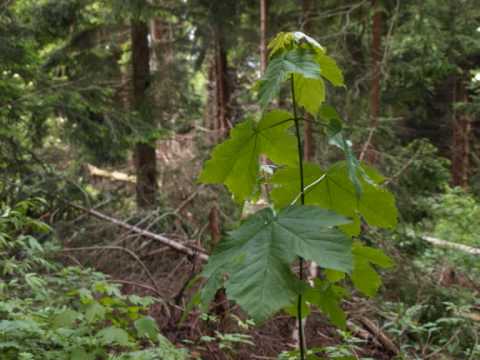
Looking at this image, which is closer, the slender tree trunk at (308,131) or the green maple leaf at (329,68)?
the green maple leaf at (329,68)

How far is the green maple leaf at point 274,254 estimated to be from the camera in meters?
1.06

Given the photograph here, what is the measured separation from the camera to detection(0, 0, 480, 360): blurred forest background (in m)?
4.08

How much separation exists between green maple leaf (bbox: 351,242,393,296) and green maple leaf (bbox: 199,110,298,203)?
1.05ft

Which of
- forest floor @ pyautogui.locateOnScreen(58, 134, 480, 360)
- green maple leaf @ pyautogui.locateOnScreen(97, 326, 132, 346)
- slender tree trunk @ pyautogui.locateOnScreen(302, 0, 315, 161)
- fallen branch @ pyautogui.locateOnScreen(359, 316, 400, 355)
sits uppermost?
slender tree trunk @ pyautogui.locateOnScreen(302, 0, 315, 161)

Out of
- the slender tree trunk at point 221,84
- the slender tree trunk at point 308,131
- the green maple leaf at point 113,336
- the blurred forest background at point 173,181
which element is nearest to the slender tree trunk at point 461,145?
the blurred forest background at point 173,181

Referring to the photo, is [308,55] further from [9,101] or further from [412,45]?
[412,45]

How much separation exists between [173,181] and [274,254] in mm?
7474

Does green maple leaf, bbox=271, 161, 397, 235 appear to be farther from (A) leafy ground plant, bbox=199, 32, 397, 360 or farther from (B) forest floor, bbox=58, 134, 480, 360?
(B) forest floor, bbox=58, 134, 480, 360

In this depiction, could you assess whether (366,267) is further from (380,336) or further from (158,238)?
(158,238)

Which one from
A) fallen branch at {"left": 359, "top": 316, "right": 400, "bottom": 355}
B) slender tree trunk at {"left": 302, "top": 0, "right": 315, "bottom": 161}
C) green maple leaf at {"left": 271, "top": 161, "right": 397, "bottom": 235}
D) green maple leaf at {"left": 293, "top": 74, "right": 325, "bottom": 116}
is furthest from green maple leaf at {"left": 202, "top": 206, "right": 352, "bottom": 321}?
slender tree trunk at {"left": 302, "top": 0, "right": 315, "bottom": 161}

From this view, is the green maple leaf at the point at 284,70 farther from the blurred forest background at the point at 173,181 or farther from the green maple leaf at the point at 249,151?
the blurred forest background at the point at 173,181

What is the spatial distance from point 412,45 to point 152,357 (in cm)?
980

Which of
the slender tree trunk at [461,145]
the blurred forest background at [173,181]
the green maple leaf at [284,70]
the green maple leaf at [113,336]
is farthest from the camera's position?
the slender tree trunk at [461,145]

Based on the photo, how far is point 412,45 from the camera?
36.1ft
